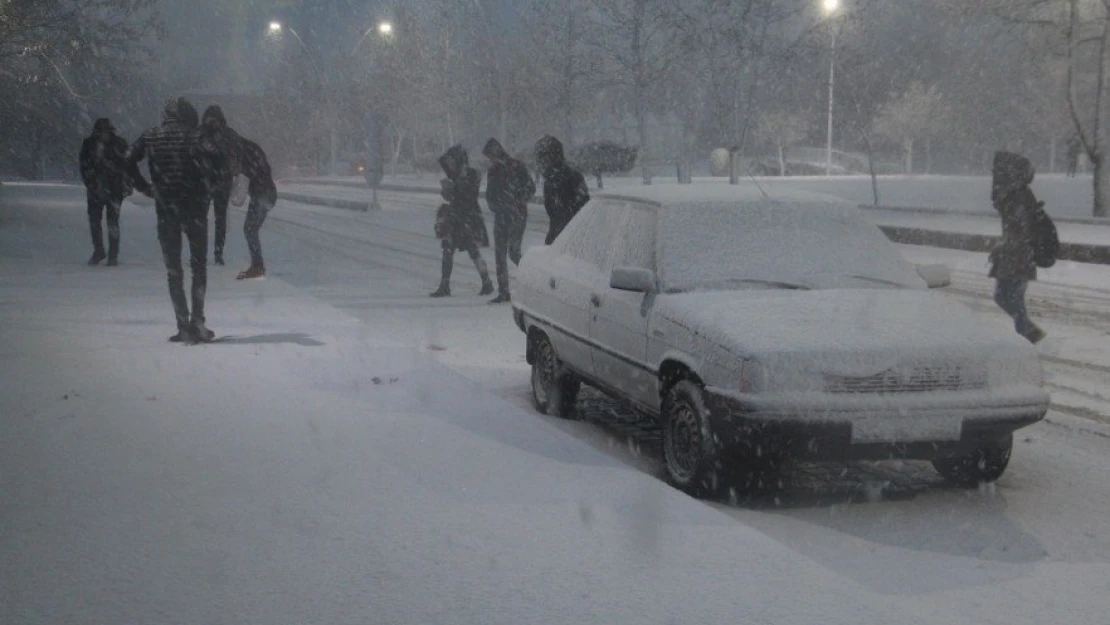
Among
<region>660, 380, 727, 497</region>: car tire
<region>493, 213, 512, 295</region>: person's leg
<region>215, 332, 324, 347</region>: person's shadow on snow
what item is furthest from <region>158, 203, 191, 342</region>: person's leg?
<region>660, 380, 727, 497</region>: car tire

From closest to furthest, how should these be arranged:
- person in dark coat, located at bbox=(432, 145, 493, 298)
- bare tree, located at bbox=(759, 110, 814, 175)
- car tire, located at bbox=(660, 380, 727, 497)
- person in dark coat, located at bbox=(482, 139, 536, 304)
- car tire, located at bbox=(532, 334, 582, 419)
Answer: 1. car tire, located at bbox=(660, 380, 727, 497)
2. car tire, located at bbox=(532, 334, 582, 419)
3. person in dark coat, located at bbox=(482, 139, 536, 304)
4. person in dark coat, located at bbox=(432, 145, 493, 298)
5. bare tree, located at bbox=(759, 110, 814, 175)

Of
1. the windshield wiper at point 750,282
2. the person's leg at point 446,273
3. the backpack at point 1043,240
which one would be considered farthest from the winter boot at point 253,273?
the windshield wiper at point 750,282

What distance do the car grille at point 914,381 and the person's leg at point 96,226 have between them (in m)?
13.7

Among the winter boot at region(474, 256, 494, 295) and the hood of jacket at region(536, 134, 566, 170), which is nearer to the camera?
the hood of jacket at region(536, 134, 566, 170)

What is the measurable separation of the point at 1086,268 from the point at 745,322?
1458 cm

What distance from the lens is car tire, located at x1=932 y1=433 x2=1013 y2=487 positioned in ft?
21.4

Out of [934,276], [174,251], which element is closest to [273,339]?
[174,251]

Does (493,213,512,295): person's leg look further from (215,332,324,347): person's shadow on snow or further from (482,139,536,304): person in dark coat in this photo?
(215,332,324,347): person's shadow on snow

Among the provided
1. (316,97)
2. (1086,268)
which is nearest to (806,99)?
(316,97)

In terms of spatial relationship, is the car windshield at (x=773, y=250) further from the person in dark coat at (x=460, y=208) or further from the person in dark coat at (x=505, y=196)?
the person in dark coat at (x=460, y=208)

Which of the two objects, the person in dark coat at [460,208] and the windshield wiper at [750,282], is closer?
the windshield wiper at [750,282]

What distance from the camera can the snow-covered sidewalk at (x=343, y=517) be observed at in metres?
4.55

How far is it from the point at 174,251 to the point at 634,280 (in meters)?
5.16

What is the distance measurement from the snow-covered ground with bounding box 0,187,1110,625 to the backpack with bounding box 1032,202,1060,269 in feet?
2.82
